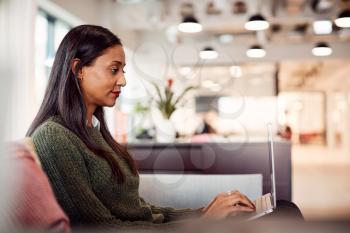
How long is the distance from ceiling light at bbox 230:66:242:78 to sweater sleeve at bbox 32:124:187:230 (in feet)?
20.7

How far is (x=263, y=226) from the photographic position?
27 centimetres

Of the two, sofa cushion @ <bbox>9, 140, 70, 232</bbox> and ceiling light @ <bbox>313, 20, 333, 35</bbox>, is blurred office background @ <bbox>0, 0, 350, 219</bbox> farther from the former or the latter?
sofa cushion @ <bbox>9, 140, 70, 232</bbox>

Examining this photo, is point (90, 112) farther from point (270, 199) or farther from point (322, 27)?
point (322, 27)

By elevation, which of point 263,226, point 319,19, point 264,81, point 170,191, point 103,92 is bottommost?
point 170,191

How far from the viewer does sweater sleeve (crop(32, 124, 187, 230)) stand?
0.61 metres

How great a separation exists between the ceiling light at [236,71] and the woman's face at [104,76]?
6.24m

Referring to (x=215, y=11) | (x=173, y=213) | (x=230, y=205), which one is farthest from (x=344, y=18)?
(x=230, y=205)

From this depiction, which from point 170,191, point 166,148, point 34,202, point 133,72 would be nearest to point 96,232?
point 34,202

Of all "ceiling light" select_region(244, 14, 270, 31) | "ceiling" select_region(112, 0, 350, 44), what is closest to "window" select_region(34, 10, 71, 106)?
"ceiling" select_region(112, 0, 350, 44)

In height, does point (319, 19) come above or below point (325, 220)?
above

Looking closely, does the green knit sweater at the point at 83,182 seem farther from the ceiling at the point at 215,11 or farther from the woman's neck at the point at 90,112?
the ceiling at the point at 215,11

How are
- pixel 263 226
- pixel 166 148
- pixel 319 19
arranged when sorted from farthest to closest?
pixel 319 19 < pixel 166 148 < pixel 263 226

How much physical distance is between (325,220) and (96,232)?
0.14 metres

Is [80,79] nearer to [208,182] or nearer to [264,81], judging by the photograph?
[208,182]
